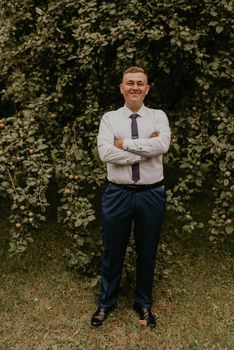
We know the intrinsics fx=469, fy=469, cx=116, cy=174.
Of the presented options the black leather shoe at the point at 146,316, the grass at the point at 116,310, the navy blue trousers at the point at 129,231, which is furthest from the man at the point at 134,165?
the grass at the point at 116,310

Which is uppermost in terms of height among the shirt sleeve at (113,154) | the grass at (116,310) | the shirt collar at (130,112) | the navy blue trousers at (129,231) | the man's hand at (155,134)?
the shirt collar at (130,112)

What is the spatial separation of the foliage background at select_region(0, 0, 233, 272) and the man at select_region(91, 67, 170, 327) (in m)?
0.39

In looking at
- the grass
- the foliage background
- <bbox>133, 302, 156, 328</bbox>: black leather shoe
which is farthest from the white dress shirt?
the grass

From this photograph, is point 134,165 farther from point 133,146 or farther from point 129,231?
point 129,231

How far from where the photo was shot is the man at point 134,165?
11.4ft

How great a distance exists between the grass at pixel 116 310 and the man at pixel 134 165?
69 cm

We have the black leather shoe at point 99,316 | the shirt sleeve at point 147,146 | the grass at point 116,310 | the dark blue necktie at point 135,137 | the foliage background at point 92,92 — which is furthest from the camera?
the foliage background at point 92,92

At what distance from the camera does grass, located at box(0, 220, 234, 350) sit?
12.4 feet

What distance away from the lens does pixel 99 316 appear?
3979 mm

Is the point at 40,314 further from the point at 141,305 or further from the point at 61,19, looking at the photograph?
the point at 61,19

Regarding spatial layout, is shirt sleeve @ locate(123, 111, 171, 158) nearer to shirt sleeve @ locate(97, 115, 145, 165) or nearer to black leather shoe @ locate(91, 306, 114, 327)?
shirt sleeve @ locate(97, 115, 145, 165)

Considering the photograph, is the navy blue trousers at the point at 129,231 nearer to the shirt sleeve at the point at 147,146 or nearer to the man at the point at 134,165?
the man at the point at 134,165

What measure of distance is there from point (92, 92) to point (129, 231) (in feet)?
5.51

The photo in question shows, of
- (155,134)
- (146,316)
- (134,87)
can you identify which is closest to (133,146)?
(155,134)
